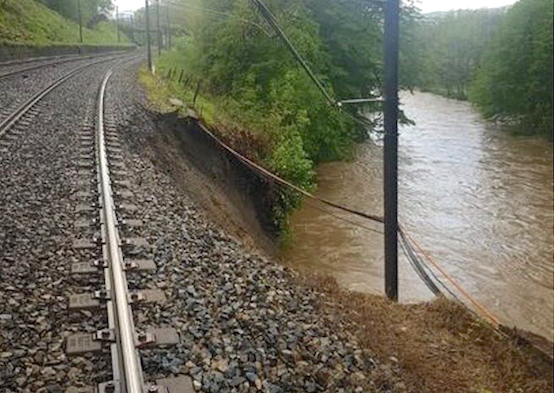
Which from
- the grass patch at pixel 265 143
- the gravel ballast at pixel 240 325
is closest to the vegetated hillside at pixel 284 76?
the grass patch at pixel 265 143

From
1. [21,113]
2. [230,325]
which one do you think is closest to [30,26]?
[21,113]

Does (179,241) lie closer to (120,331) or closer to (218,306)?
(218,306)

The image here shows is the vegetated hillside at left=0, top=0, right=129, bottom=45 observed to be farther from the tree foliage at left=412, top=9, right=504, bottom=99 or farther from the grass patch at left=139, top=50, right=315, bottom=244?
the tree foliage at left=412, top=9, right=504, bottom=99

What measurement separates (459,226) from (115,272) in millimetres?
11558

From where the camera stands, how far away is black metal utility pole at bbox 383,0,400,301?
6219 millimetres

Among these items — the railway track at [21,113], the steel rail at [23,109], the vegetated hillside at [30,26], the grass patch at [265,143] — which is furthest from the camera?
the vegetated hillside at [30,26]

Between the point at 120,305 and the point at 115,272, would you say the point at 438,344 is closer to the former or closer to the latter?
the point at 120,305

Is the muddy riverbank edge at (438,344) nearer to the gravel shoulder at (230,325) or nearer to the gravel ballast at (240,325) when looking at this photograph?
the gravel shoulder at (230,325)

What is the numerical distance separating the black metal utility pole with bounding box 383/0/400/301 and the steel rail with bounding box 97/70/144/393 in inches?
129

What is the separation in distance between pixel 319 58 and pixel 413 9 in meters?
7.98

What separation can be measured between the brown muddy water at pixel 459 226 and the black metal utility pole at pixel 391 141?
6.08 feet

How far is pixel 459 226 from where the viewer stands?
14898 mm

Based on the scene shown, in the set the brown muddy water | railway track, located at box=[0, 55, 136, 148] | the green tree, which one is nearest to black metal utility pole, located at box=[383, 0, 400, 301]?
the brown muddy water

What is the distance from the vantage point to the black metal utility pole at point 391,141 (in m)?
6.22
